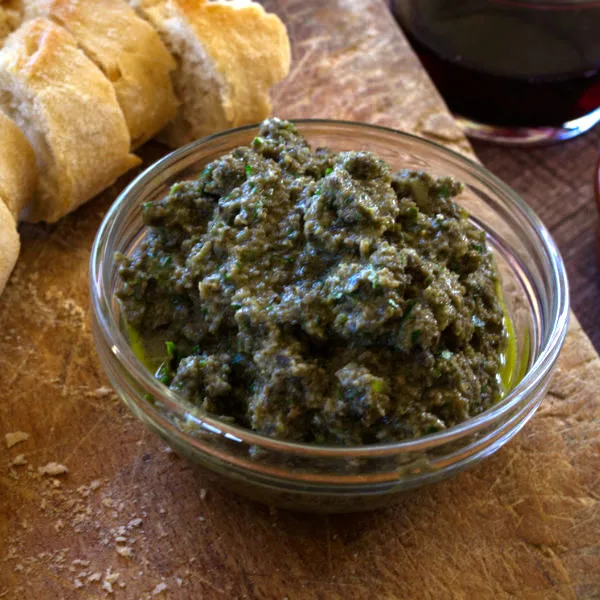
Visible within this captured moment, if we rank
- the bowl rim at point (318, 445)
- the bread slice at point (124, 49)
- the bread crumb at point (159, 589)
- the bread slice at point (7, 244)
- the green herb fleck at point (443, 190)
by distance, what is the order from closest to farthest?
1. the bowl rim at point (318, 445)
2. the bread crumb at point (159, 589)
3. the green herb fleck at point (443, 190)
4. the bread slice at point (7, 244)
5. the bread slice at point (124, 49)

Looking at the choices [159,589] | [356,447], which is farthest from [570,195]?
[159,589]

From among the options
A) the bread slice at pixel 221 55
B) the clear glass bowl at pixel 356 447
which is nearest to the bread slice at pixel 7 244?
the clear glass bowl at pixel 356 447

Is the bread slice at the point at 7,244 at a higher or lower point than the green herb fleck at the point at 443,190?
higher

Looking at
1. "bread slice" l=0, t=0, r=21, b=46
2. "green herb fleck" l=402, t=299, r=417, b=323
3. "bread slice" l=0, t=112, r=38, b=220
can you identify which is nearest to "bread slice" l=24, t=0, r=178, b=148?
"bread slice" l=0, t=0, r=21, b=46

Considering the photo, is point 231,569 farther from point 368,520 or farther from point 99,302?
point 99,302

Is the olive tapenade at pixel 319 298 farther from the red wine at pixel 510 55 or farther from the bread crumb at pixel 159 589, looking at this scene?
the red wine at pixel 510 55

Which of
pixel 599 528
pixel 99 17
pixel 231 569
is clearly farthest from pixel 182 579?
pixel 99 17

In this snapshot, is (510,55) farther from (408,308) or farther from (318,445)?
(318,445)
